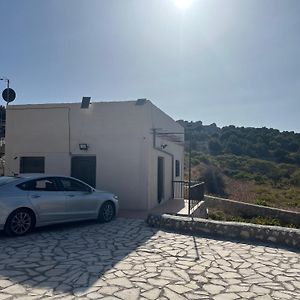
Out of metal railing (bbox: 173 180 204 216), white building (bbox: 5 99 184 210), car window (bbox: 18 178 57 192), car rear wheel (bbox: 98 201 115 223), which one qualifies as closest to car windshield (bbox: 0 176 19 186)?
car window (bbox: 18 178 57 192)

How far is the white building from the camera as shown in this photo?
11.6 metres

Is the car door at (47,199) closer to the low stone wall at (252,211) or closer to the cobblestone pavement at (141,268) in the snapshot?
the cobblestone pavement at (141,268)

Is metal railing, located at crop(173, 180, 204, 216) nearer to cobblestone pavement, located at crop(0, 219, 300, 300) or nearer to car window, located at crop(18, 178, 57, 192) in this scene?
cobblestone pavement, located at crop(0, 219, 300, 300)

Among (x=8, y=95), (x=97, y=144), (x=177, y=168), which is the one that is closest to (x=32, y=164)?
(x=97, y=144)

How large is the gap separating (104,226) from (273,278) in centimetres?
493

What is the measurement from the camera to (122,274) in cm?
514

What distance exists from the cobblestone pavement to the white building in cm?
394

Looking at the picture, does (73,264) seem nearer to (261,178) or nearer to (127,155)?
(127,155)

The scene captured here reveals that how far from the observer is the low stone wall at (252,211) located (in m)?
14.8

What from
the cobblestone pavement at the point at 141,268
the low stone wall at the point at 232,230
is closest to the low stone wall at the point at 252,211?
the low stone wall at the point at 232,230

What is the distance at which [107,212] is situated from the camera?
964 centimetres

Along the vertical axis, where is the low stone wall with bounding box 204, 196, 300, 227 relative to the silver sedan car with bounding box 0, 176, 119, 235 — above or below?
below

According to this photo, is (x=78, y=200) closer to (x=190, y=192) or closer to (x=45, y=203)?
(x=45, y=203)

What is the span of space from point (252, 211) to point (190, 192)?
6270mm
